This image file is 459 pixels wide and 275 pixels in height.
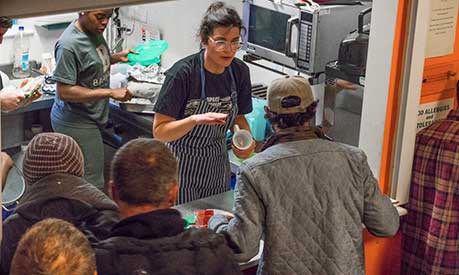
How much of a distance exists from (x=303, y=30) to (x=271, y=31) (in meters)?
0.26

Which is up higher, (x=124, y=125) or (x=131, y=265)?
(x=131, y=265)

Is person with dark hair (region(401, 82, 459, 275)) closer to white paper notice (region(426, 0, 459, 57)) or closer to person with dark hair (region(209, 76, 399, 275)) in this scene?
white paper notice (region(426, 0, 459, 57))

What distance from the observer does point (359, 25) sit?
4.02 m

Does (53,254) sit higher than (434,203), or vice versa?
(53,254)

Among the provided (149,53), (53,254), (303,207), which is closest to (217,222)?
(303,207)

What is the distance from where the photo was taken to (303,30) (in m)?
4.25

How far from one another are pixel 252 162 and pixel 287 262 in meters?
0.37

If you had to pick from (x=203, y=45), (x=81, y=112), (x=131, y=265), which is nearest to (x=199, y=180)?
(x=203, y=45)

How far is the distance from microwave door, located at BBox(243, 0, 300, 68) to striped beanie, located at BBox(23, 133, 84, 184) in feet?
6.76

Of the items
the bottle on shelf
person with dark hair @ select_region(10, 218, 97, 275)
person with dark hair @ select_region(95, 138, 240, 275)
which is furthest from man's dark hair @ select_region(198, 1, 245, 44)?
the bottle on shelf

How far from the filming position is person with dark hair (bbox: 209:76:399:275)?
258 centimetres

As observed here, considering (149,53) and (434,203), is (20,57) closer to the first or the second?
(149,53)

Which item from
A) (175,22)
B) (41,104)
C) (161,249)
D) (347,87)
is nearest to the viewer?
(161,249)

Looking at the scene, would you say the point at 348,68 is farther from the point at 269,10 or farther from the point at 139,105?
the point at 139,105
